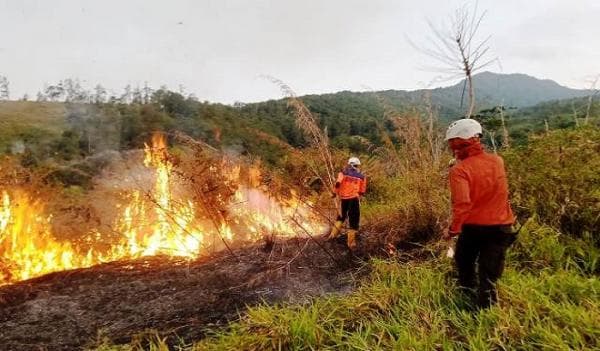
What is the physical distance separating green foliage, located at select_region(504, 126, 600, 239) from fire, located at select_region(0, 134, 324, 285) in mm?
3443

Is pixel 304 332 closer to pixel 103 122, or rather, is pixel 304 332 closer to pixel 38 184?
pixel 38 184

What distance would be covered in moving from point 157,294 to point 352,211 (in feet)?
13.5

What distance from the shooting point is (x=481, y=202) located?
14.8ft

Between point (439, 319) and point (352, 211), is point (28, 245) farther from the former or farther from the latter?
point (439, 319)

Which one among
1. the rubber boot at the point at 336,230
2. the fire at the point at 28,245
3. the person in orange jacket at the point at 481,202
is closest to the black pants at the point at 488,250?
the person in orange jacket at the point at 481,202

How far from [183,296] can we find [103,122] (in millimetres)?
34066

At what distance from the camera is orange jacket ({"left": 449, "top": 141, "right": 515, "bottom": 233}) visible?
14.6 ft

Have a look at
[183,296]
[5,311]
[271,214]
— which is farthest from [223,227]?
[5,311]

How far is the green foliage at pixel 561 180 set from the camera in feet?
20.6

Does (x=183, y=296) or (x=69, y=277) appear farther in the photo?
(x=69, y=277)

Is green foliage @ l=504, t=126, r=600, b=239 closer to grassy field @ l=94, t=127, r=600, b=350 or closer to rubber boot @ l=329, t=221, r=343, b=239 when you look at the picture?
grassy field @ l=94, t=127, r=600, b=350

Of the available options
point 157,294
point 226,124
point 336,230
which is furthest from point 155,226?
point 226,124

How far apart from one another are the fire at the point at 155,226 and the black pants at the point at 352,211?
989mm

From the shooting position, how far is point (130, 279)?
7.57m
